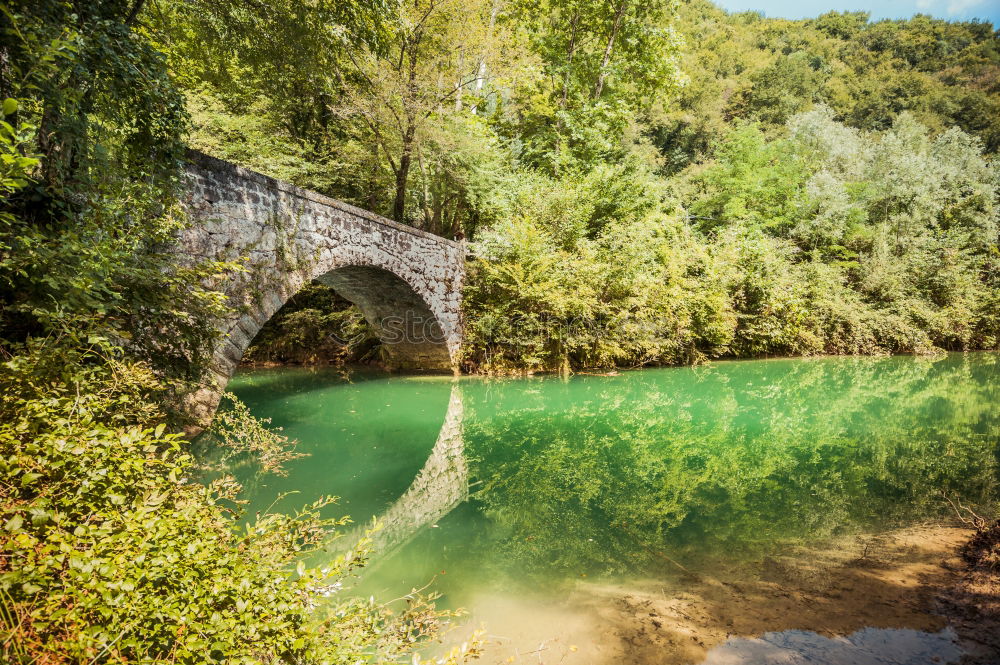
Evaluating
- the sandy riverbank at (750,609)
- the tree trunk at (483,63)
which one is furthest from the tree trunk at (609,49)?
the sandy riverbank at (750,609)

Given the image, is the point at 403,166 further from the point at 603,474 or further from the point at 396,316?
the point at 603,474

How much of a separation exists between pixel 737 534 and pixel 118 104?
5.09 m

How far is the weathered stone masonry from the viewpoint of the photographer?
14.1ft

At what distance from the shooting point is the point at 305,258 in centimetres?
571

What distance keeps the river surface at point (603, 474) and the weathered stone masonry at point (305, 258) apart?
1.60m

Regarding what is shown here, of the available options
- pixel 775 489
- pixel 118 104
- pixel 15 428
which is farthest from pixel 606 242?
pixel 15 428

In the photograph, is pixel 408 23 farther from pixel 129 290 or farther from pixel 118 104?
pixel 129 290

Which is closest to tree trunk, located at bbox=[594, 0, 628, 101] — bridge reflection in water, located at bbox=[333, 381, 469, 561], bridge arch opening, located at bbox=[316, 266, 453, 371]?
bridge arch opening, located at bbox=[316, 266, 453, 371]

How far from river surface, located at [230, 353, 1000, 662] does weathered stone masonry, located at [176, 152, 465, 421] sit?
1605 mm

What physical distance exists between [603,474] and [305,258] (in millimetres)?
4607

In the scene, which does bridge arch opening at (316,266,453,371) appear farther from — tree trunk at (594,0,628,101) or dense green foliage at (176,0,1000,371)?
tree trunk at (594,0,628,101)

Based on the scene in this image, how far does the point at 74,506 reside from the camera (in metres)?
1.35

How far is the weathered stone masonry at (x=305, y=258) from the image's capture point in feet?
14.1

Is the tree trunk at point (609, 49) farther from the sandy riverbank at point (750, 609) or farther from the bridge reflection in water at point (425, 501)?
the sandy riverbank at point (750, 609)
